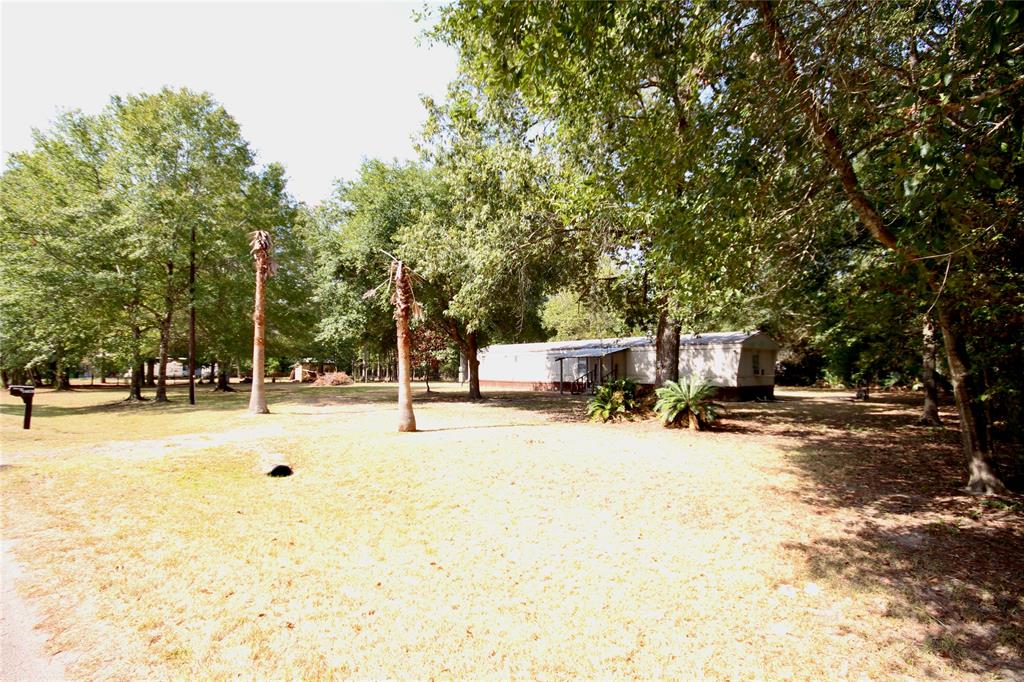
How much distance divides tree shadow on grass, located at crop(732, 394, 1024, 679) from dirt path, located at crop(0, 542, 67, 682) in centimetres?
628

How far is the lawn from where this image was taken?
3.45 meters

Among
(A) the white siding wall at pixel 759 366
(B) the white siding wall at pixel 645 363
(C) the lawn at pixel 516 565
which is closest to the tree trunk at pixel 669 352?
(B) the white siding wall at pixel 645 363

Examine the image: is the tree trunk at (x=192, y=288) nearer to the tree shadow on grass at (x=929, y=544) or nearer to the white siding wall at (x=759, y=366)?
the tree shadow on grass at (x=929, y=544)

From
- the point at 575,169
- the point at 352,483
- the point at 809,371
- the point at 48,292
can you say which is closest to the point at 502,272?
the point at 575,169

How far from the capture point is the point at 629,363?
29391 millimetres

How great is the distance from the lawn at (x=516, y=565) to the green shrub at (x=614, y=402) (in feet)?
17.9

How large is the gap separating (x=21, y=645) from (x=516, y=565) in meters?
3.89

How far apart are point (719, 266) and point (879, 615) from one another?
413cm

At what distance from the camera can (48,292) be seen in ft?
65.5

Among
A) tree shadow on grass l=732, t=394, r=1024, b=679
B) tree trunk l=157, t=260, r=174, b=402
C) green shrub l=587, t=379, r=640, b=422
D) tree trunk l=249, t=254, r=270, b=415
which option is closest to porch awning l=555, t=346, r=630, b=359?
green shrub l=587, t=379, r=640, b=422

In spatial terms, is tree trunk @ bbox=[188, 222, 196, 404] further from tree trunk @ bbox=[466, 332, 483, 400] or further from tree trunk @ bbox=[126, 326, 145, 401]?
tree trunk @ bbox=[466, 332, 483, 400]

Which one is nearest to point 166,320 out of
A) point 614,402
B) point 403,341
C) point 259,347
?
point 259,347

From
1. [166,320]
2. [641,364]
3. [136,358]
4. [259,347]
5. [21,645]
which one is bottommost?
[21,645]

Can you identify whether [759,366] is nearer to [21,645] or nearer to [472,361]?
[472,361]
